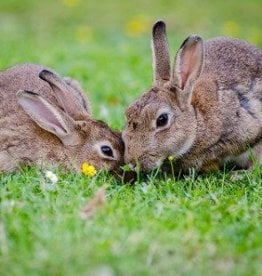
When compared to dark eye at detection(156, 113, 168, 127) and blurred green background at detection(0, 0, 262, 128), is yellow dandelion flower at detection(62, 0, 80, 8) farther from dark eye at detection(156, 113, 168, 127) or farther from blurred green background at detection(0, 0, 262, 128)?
dark eye at detection(156, 113, 168, 127)

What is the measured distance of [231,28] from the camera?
15602mm

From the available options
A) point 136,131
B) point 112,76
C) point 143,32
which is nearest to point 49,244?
point 136,131

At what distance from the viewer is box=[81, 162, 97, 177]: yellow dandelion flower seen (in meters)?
6.96

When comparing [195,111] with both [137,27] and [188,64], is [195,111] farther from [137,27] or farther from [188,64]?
[137,27]

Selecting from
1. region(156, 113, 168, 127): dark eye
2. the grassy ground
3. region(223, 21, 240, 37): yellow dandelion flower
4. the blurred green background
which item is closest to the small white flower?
the grassy ground

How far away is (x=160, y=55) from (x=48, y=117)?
3.79 feet

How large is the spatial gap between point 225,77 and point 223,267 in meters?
3.09

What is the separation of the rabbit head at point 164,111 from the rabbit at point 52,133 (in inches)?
16.0

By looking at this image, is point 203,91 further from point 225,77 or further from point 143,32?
point 143,32

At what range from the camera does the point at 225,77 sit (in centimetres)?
754

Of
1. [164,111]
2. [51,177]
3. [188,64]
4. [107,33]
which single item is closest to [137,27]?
[107,33]

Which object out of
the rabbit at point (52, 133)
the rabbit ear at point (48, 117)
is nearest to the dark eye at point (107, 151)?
the rabbit at point (52, 133)

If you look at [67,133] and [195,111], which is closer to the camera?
[195,111]

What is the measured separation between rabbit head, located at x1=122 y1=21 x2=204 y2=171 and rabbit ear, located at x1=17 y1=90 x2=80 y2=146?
2.26ft
